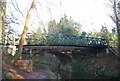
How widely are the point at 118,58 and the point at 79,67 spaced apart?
5.64 meters

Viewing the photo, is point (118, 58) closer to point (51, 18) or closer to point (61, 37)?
point (61, 37)

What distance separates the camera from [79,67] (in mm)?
16547

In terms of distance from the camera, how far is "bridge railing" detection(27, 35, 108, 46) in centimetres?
1404

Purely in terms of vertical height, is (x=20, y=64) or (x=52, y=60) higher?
(x=20, y=64)

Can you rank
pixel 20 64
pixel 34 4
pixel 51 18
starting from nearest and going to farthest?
pixel 51 18 → pixel 34 4 → pixel 20 64

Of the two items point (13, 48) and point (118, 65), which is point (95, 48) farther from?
point (13, 48)

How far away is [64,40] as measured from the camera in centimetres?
1509

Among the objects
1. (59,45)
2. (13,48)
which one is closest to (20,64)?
(13,48)

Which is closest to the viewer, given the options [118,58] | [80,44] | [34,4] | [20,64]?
[34,4]

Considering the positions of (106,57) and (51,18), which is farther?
(106,57)

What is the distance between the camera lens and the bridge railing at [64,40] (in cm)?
1404

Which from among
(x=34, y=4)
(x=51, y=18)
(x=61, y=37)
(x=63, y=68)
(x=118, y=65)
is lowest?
(x=63, y=68)

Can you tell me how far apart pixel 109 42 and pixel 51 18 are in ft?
37.5

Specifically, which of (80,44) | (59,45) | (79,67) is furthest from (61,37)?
(79,67)
